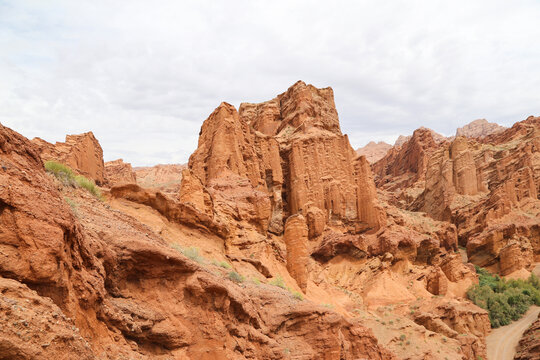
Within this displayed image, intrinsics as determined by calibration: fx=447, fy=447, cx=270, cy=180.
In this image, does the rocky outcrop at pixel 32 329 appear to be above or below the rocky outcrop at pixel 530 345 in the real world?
above

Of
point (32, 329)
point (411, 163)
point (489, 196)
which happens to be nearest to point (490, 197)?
point (489, 196)

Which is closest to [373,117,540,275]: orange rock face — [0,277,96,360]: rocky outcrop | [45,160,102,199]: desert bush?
[45,160,102,199]: desert bush

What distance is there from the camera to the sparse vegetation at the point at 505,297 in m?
39.6

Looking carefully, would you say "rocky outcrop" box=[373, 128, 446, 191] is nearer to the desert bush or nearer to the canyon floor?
the canyon floor

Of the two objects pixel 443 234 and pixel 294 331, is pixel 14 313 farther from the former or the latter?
pixel 443 234

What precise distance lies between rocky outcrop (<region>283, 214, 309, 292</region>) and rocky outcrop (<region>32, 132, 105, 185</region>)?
15.8 metres

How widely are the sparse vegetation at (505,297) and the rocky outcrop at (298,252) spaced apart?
2439 centimetres

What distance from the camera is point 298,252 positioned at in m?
22.0

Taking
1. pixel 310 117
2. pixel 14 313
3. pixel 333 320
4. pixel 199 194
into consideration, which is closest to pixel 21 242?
pixel 14 313

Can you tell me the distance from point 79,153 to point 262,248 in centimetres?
2033

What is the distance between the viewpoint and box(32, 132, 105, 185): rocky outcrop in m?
31.3

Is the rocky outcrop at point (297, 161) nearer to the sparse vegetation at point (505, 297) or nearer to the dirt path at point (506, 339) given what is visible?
the sparse vegetation at point (505, 297)

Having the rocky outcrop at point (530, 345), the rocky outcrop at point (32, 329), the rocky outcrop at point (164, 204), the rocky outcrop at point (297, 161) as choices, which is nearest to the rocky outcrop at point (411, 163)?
the rocky outcrop at point (297, 161)

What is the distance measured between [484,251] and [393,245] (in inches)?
890
